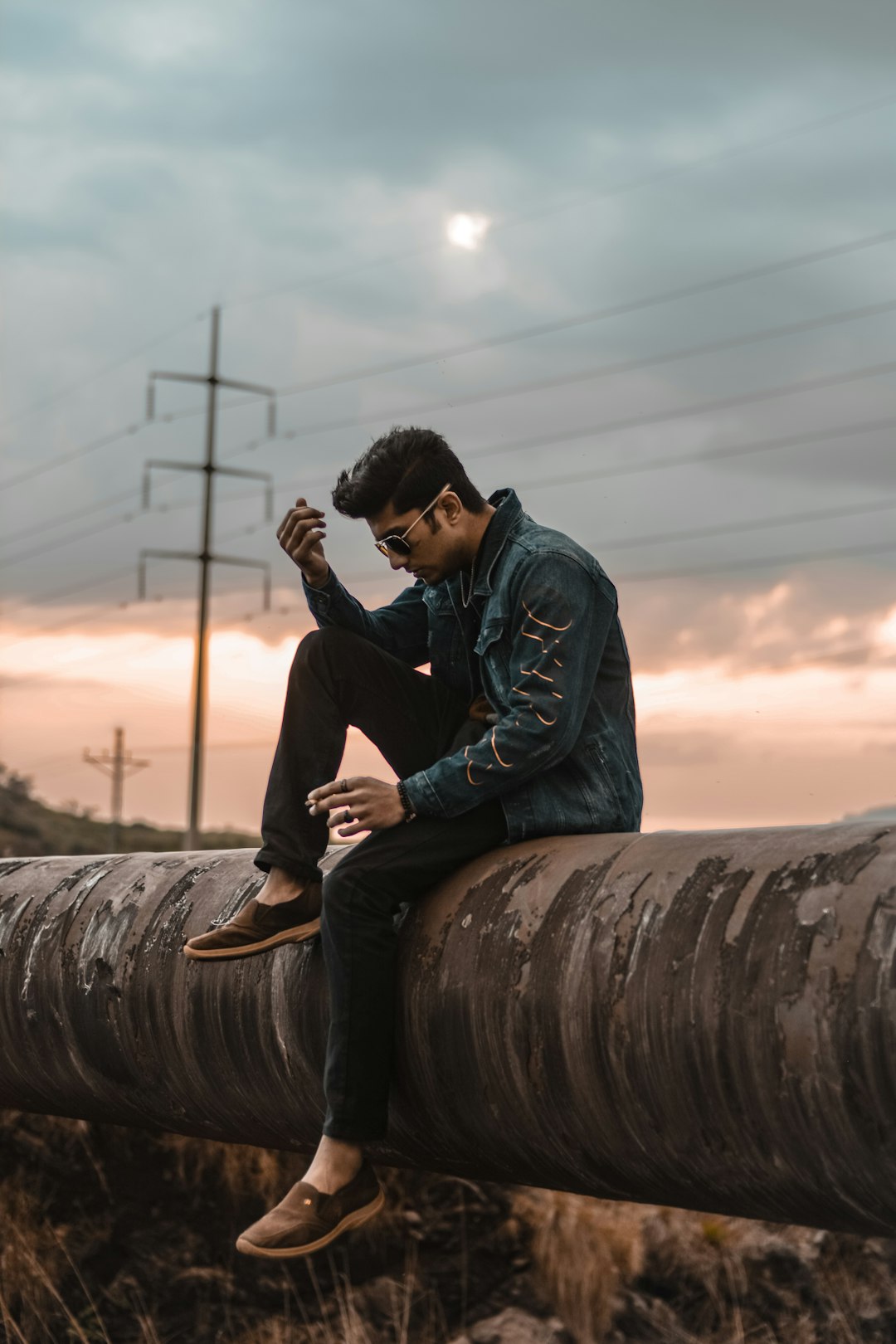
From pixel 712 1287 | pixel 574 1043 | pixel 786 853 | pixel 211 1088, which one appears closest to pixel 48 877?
pixel 211 1088

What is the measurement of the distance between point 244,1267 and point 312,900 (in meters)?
5.42

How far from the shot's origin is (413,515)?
354 centimetres

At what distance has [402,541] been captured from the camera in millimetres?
3549

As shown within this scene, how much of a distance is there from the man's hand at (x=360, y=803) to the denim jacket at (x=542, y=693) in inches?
2.1

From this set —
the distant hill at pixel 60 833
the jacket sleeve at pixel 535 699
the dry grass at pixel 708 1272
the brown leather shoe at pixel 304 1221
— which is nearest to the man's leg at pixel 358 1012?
the brown leather shoe at pixel 304 1221

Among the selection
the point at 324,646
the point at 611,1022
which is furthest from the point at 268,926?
the point at 611,1022

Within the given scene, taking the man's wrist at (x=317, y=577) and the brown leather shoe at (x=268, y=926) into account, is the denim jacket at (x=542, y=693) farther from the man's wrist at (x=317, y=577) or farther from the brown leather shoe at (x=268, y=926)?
the brown leather shoe at (x=268, y=926)

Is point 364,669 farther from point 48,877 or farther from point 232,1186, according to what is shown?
point 232,1186

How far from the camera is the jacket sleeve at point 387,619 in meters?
3.87

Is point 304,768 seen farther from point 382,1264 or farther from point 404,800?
point 382,1264

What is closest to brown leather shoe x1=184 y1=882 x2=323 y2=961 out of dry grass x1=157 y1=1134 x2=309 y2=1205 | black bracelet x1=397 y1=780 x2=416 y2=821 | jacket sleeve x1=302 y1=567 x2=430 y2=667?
black bracelet x1=397 y1=780 x2=416 y2=821

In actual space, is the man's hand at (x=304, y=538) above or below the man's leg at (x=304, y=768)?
above

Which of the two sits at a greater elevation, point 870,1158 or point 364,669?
point 364,669

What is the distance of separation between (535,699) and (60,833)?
117ft
